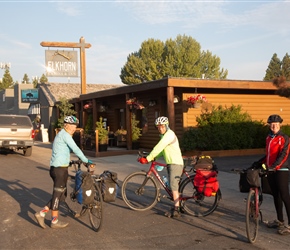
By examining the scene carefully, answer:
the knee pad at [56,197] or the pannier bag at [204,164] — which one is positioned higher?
the pannier bag at [204,164]

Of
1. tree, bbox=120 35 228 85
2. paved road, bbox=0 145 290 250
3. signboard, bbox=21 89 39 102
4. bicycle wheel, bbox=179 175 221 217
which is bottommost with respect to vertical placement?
paved road, bbox=0 145 290 250

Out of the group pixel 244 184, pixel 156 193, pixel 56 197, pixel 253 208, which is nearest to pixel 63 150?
pixel 56 197

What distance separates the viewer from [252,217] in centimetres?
570

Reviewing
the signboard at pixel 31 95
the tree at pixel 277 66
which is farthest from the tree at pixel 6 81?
the tree at pixel 277 66

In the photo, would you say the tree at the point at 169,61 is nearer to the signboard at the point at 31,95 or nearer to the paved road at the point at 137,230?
the signboard at the point at 31,95

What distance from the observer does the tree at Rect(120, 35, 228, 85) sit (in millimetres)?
51750

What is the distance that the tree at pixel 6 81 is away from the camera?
73.9 m

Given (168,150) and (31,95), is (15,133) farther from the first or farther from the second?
(31,95)

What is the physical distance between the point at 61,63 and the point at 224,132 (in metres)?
16.7

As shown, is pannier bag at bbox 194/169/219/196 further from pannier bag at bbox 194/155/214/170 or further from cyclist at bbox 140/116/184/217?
cyclist at bbox 140/116/184/217

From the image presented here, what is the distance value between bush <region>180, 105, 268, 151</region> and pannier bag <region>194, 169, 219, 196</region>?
29.5 feet

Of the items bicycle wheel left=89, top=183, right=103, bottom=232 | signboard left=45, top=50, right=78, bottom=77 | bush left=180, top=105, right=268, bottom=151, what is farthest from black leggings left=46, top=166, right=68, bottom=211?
signboard left=45, top=50, right=78, bottom=77

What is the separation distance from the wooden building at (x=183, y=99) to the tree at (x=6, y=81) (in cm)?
5559

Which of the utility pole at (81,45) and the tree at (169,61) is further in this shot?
the tree at (169,61)
